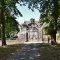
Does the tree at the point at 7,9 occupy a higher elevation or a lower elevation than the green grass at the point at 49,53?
higher

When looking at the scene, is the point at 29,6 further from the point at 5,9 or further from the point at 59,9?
the point at 59,9

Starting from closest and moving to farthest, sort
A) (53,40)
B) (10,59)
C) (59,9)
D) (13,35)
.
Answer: (10,59)
(59,9)
(53,40)
(13,35)

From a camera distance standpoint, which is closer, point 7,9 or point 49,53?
point 49,53

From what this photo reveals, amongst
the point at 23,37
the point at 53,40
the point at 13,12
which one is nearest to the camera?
the point at 13,12

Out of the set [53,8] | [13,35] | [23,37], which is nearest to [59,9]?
[53,8]

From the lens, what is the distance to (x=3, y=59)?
Result: 18156mm

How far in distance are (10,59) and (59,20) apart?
22.8 m

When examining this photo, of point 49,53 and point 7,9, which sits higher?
point 7,9

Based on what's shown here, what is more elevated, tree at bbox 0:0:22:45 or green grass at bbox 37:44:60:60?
tree at bbox 0:0:22:45

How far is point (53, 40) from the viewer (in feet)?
135

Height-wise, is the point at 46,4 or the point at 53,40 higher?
the point at 46,4

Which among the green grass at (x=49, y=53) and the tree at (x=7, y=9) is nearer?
the green grass at (x=49, y=53)

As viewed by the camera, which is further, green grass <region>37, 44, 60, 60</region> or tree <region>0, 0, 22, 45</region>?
tree <region>0, 0, 22, 45</region>

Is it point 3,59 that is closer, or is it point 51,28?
point 3,59
